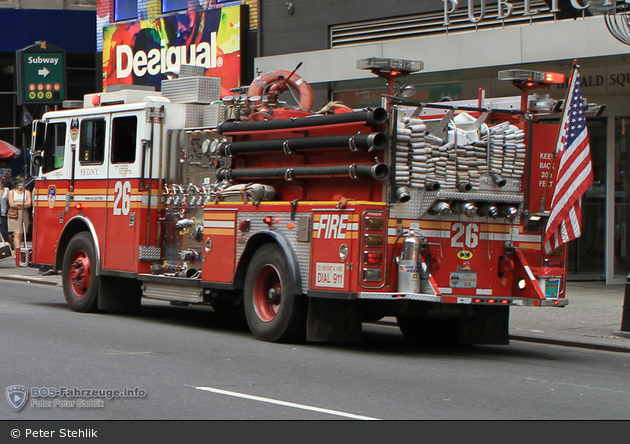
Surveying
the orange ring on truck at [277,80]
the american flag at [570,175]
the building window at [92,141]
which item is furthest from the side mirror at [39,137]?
the american flag at [570,175]

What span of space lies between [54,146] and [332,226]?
621cm

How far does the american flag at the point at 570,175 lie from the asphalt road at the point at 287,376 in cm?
145

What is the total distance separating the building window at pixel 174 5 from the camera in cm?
2528

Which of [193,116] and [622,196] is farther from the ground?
[193,116]

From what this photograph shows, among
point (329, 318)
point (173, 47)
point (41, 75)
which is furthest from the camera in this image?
point (173, 47)

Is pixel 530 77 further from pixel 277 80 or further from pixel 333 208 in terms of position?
pixel 277 80

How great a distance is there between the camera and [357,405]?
25.2 ft

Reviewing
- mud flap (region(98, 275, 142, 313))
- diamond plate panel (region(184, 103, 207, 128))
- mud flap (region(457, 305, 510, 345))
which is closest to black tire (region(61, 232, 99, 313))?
mud flap (region(98, 275, 142, 313))

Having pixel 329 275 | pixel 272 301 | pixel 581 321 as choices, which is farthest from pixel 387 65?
pixel 581 321

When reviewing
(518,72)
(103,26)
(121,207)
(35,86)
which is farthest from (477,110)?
(103,26)

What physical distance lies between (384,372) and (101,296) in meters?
5.84

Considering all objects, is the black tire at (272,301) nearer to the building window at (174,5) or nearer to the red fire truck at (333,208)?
the red fire truck at (333,208)

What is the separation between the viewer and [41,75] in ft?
76.5

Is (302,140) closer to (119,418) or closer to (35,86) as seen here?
(119,418)
